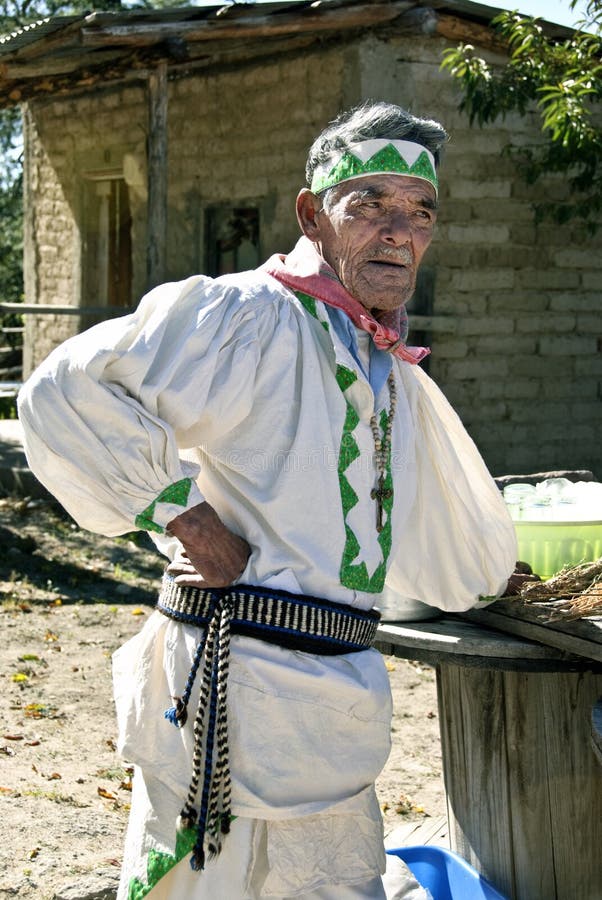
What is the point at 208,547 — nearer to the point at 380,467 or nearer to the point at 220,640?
the point at 220,640

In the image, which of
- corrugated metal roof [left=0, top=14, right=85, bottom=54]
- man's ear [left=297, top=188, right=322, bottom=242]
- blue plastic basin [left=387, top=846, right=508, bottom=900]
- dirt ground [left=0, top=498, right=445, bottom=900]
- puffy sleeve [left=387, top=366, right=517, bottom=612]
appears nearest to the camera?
man's ear [left=297, top=188, right=322, bottom=242]

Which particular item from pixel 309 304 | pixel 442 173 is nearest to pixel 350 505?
pixel 309 304

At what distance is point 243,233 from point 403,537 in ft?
22.4

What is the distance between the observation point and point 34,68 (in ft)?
27.4

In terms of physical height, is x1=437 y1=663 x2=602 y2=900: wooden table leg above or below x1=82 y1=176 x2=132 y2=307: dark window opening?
below

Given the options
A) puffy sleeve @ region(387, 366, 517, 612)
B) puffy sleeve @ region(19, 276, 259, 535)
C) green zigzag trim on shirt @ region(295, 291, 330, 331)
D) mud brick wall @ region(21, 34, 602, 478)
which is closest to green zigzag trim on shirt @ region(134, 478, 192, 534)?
puffy sleeve @ region(19, 276, 259, 535)

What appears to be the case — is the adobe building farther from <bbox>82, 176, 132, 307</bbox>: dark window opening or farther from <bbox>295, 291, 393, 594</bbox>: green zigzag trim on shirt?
<bbox>295, 291, 393, 594</bbox>: green zigzag trim on shirt

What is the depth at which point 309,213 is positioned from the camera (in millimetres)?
2439

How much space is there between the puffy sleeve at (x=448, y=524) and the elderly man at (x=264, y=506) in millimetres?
187

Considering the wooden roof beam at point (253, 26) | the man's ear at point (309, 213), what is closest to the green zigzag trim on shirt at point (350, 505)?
the man's ear at point (309, 213)

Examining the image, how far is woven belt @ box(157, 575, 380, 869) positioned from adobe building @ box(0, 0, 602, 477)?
5.45 meters

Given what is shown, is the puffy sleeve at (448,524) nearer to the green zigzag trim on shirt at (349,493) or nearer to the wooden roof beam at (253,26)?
the green zigzag trim on shirt at (349,493)

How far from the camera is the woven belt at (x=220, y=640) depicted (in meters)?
2.09

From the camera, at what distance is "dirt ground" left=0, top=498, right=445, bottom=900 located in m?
3.34
